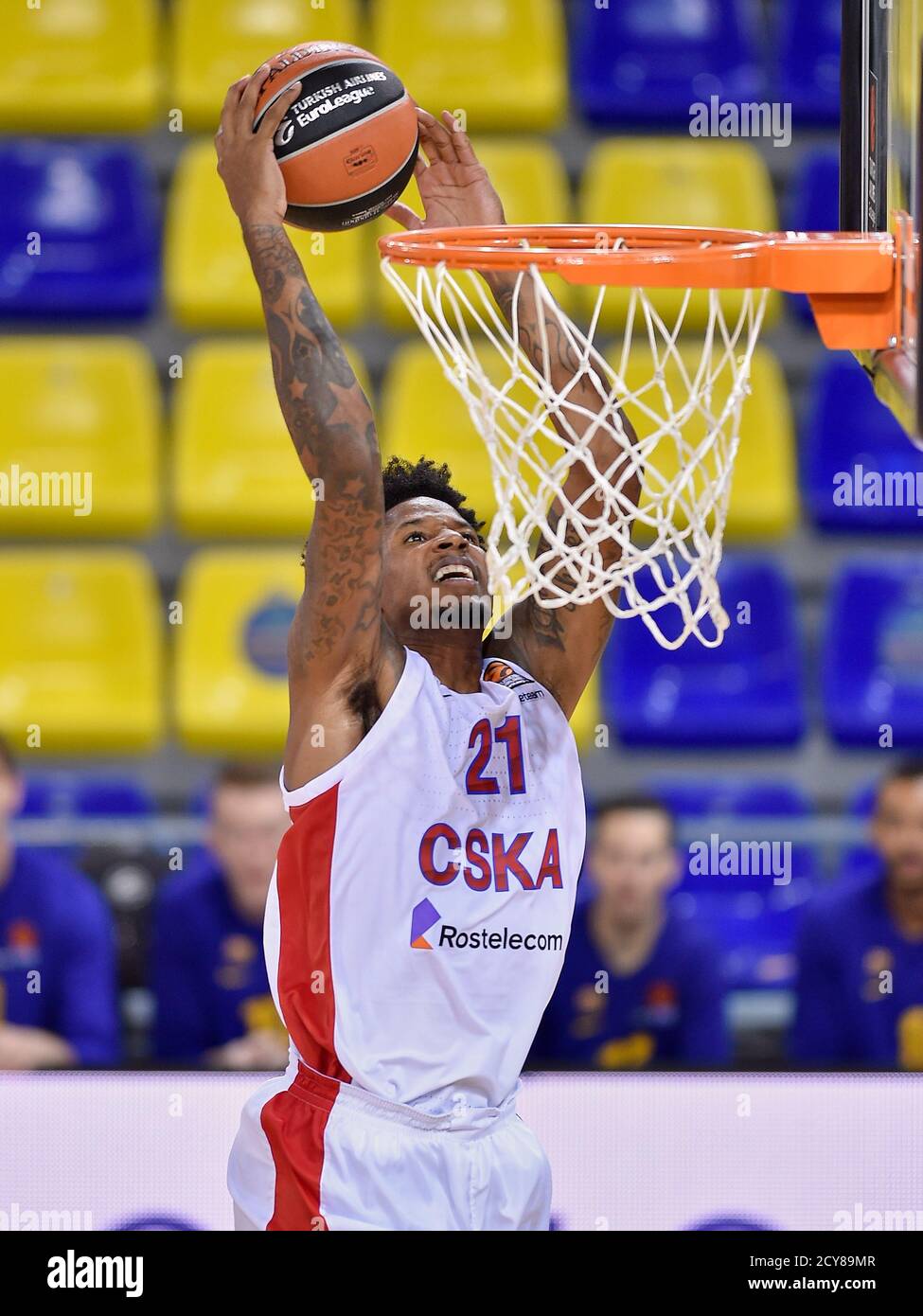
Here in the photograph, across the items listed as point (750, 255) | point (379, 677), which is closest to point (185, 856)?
point (379, 677)

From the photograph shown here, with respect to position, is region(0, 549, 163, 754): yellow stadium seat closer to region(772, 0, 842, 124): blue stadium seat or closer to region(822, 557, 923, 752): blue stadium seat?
region(822, 557, 923, 752): blue stadium seat

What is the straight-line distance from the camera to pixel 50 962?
3637 millimetres

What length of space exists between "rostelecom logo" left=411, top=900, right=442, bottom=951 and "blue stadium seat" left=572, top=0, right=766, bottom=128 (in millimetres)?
2580

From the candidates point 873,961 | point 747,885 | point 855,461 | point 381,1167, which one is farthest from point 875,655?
point 381,1167

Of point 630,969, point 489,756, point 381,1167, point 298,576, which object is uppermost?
point 298,576

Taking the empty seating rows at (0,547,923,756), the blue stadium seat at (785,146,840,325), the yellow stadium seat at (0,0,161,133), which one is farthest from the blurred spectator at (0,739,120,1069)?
the blue stadium seat at (785,146,840,325)

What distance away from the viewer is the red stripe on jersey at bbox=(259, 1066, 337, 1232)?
260cm

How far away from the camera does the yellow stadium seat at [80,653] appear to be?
4.05 metres

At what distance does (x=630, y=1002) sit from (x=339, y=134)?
1894 millimetres

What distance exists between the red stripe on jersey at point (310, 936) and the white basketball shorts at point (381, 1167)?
0.06 m

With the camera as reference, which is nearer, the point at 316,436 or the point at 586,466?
the point at 316,436
